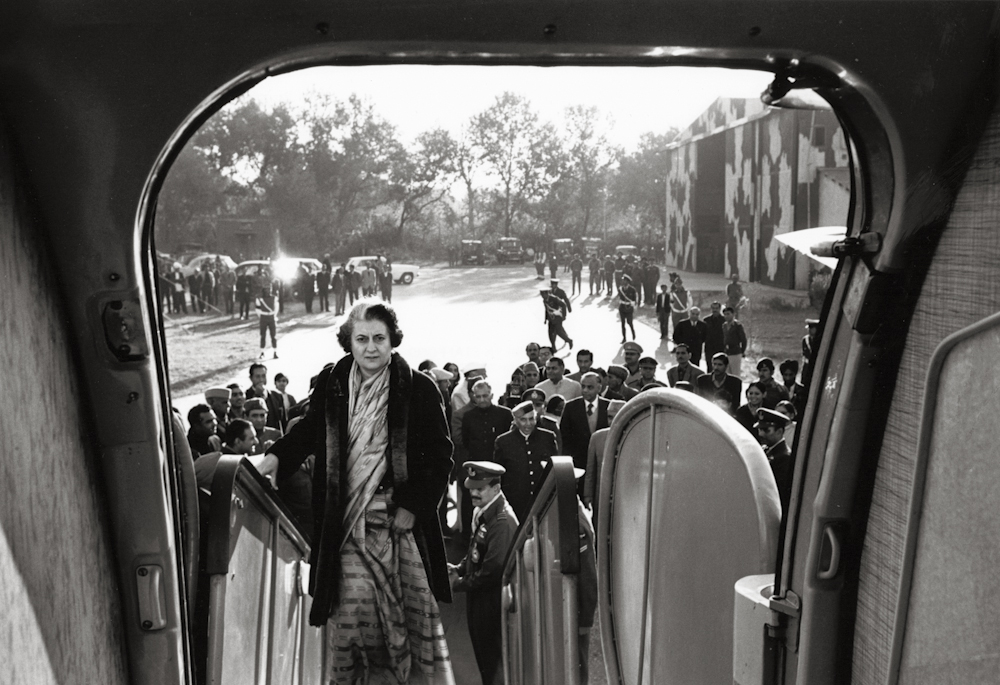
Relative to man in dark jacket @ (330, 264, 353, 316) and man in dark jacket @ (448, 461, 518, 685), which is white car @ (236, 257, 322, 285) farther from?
man in dark jacket @ (448, 461, 518, 685)

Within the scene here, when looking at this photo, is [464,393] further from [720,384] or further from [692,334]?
[692,334]

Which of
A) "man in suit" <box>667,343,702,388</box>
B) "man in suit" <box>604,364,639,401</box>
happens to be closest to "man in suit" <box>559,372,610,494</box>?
"man in suit" <box>604,364,639,401</box>

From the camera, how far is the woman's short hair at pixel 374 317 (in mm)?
3992

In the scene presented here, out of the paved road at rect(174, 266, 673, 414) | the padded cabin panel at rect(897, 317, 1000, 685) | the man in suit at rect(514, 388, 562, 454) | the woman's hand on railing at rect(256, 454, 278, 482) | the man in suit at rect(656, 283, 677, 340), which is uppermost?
the padded cabin panel at rect(897, 317, 1000, 685)

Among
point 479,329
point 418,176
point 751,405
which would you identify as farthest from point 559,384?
point 479,329

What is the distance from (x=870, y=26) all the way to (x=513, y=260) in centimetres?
2224

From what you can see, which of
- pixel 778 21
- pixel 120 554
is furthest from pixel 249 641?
pixel 778 21

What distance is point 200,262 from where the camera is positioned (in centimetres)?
2139

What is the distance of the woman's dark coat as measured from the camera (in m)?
3.95

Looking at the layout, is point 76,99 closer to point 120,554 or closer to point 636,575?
point 120,554

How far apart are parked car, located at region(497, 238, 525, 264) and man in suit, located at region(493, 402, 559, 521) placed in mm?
13389

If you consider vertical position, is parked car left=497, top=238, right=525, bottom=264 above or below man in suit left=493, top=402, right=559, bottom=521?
above

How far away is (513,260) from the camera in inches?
944

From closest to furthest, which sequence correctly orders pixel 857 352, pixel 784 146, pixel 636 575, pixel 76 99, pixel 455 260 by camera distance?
pixel 76 99 < pixel 857 352 < pixel 636 575 < pixel 784 146 < pixel 455 260
